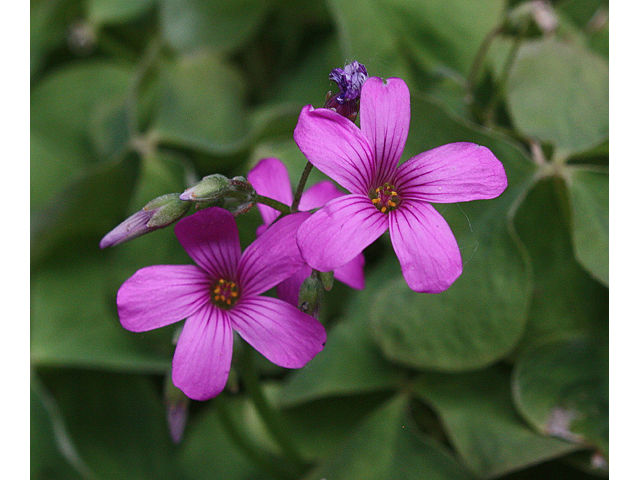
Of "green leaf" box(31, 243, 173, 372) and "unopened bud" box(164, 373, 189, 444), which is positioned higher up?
"unopened bud" box(164, 373, 189, 444)

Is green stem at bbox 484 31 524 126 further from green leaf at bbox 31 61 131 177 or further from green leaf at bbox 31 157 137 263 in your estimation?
green leaf at bbox 31 61 131 177

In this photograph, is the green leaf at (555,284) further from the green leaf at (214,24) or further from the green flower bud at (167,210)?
the green leaf at (214,24)

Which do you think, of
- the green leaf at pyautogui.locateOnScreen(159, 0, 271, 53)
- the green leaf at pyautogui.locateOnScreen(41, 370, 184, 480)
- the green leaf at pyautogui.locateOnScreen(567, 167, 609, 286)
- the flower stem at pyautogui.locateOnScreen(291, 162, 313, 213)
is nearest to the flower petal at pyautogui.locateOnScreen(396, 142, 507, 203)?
the flower stem at pyautogui.locateOnScreen(291, 162, 313, 213)

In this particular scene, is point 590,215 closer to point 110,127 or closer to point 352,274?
point 352,274

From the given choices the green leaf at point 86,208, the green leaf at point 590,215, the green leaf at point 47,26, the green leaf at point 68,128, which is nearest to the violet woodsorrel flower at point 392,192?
the green leaf at point 590,215

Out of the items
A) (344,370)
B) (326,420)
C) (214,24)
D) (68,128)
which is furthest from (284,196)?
(68,128)
